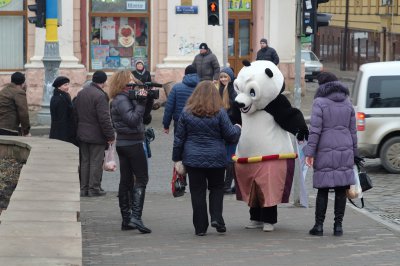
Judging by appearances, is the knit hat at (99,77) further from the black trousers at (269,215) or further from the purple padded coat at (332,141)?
the purple padded coat at (332,141)

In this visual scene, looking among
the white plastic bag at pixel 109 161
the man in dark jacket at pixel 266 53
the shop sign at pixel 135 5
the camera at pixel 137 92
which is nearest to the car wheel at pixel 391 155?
the white plastic bag at pixel 109 161

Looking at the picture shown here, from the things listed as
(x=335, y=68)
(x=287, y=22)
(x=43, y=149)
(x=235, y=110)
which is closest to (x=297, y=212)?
(x=235, y=110)

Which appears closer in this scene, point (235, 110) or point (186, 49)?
point (235, 110)

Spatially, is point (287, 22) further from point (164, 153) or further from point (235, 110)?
point (235, 110)

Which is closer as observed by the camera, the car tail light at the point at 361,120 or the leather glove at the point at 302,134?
the leather glove at the point at 302,134

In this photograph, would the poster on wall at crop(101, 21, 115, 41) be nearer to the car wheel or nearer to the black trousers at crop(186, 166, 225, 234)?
the car wheel

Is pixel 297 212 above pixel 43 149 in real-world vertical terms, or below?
below

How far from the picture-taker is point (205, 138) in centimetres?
1124

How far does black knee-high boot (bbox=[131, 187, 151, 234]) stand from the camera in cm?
1157

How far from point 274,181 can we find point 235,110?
963 mm

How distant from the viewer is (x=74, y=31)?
29672 millimetres

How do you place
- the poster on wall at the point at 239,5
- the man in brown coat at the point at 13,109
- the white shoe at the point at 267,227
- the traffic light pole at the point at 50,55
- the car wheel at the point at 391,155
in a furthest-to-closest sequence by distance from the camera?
the poster on wall at the point at 239,5 → the traffic light pole at the point at 50,55 → the car wheel at the point at 391,155 → the man in brown coat at the point at 13,109 → the white shoe at the point at 267,227

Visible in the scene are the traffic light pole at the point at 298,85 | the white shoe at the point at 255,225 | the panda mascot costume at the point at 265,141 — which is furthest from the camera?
the traffic light pole at the point at 298,85

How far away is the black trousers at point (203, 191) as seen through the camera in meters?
11.3
